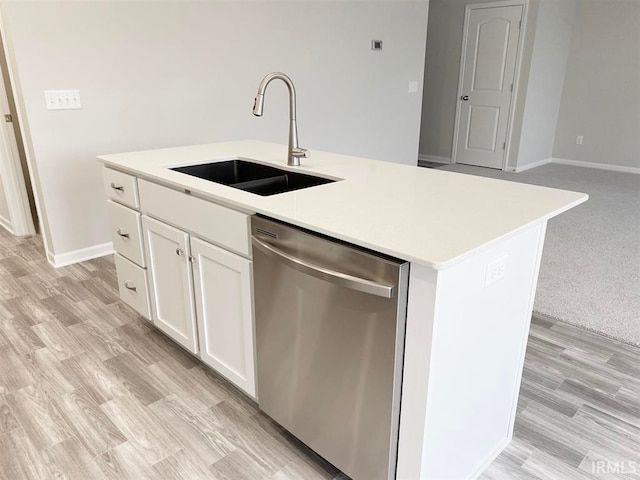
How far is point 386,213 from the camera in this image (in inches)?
56.6

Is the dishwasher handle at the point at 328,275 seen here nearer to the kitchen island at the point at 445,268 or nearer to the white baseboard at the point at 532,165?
the kitchen island at the point at 445,268

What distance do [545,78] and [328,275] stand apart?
6210 mm

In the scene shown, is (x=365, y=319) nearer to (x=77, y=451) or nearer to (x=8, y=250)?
(x=77, y=451)

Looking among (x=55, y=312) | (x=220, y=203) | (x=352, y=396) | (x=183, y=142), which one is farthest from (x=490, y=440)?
(x=183, y=142)

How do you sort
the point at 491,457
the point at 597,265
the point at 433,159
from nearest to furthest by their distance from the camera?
1. the point at 491,457
2. the point at 597,265
3. the point at 433,159

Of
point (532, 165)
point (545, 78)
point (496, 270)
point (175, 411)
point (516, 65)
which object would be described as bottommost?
point (175, 411)

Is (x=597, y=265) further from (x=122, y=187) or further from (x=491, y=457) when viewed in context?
(x=122, y=187)

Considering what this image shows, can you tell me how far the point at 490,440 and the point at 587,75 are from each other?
21.0 feet

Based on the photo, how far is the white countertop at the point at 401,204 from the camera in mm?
1202

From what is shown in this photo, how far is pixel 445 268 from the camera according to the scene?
1.08 metres

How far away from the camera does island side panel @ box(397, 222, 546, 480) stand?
3.93ft

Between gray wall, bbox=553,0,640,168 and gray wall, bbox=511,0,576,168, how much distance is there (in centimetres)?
16

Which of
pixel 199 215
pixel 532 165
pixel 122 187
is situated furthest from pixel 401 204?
pixel 532 165

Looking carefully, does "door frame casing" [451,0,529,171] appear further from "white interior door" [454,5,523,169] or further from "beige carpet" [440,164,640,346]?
"beige carpet" [440,164,640,346]
